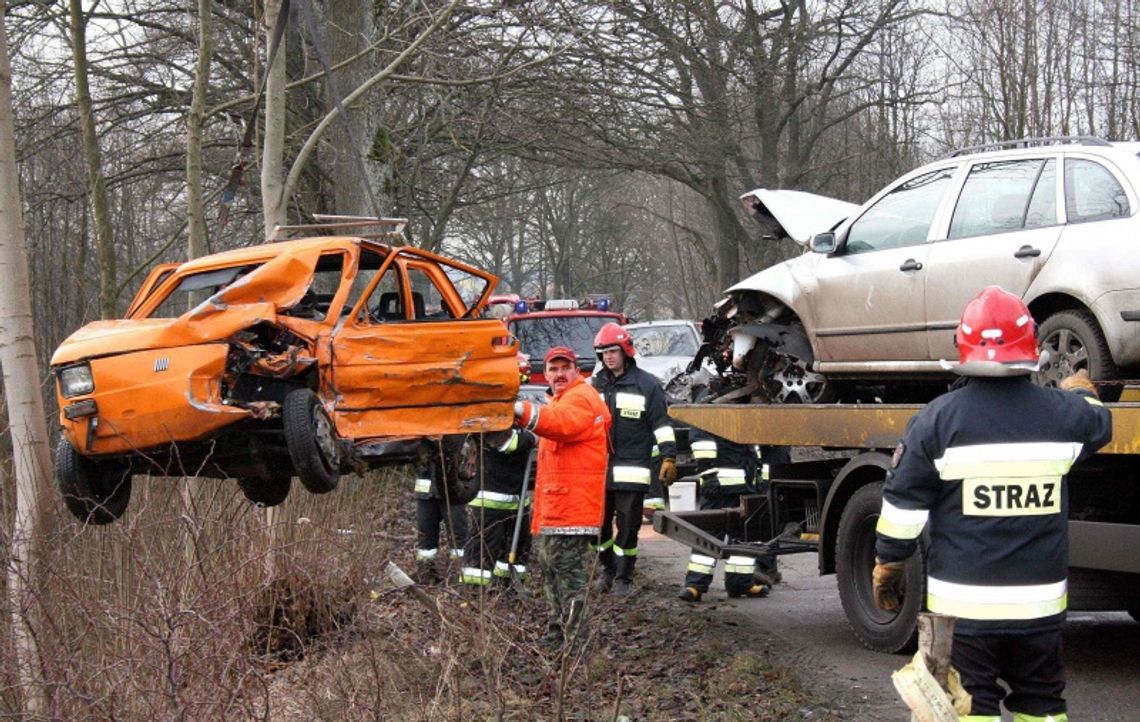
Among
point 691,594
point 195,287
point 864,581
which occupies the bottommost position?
point 691,594

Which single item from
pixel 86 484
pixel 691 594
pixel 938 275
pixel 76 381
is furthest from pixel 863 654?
pixel 76 381

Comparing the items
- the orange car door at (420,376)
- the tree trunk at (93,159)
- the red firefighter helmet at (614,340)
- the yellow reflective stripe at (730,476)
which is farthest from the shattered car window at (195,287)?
the yellow reflective stripe at (730,476)

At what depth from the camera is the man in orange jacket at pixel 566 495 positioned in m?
6.77

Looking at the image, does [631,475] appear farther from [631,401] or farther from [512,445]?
[512,445]

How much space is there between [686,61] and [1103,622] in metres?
8.60

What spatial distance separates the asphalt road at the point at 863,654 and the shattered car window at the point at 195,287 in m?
3.71

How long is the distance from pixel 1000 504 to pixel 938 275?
317cm

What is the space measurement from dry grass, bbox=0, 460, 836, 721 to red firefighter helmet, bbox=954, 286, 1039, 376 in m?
1.75

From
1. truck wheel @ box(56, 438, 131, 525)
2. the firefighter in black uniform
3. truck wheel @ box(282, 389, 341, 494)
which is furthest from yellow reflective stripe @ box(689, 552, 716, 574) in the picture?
truck wheel @ box(56, 438, 131, 525)

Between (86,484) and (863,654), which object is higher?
(86,484)

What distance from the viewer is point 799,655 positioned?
24.1ft

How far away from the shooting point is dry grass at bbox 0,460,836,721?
4488 millimetres

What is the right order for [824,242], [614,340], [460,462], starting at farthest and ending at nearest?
[614,340] < [824,242] < [460,462]

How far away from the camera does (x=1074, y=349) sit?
6.28m
